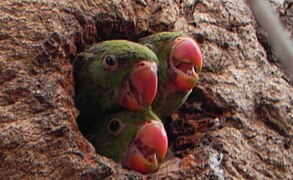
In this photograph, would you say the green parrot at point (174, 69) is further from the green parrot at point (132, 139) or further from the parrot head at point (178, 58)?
the green parrot at point (132, 139)

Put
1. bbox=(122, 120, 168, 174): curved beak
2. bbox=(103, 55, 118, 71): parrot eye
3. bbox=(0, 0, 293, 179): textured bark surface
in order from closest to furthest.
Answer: bbox=(0, 0, 293, 179): textured bark surface → bbox=(122, 120, 168, 174): curved beak → bbox=(103, 55, 118, 71): parrot eye

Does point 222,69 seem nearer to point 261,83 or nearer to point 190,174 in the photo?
point 261,83

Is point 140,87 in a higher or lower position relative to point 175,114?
higher

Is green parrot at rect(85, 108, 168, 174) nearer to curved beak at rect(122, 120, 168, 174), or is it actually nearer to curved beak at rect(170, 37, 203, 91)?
curved beak at rect(122, 120, 168, 174)

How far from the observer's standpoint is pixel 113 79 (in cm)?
208

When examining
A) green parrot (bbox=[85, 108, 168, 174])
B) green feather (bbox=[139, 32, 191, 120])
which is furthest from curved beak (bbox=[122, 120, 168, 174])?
green feather (bbox=[139, 32, 191, 120])

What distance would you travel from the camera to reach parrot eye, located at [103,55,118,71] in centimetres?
208

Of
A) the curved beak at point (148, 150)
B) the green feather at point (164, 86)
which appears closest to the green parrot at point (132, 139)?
the curved beak at point (148, 150)

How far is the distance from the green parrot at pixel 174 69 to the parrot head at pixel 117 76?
0.27 ft

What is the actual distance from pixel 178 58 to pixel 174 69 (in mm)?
35

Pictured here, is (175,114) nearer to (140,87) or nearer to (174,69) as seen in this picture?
(174,69)

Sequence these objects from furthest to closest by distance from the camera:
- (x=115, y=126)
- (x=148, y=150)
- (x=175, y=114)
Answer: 1. (x=175, y=114)
2. (x=115, y=126)
3. (x=148, y=150)

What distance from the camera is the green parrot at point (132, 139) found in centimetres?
197

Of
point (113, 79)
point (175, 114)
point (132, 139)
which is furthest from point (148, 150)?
point (175, 114)
